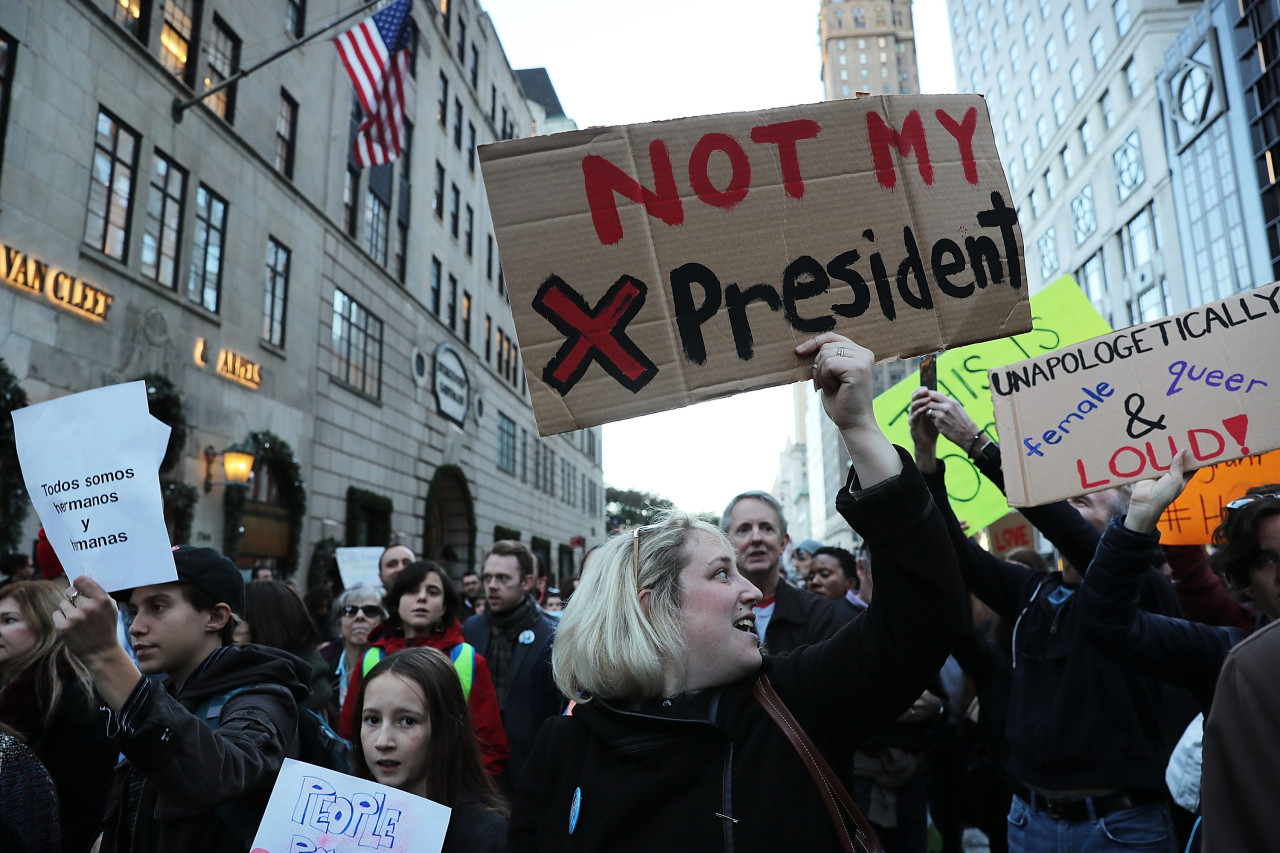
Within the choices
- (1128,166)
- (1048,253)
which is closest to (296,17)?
(1128,166)

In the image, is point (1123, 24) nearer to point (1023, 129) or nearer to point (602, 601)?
point (1023, 129)

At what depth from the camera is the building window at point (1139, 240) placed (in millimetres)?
33812

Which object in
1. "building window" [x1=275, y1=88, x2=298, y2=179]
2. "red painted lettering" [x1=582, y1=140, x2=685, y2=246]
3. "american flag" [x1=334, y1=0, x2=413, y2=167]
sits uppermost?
"building window" [x1=275, y1=88, x2=298, y2=179]

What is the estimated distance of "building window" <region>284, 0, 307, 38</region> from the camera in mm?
16547

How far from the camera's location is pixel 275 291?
15492 millimetres

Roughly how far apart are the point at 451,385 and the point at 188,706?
2164 centimetres

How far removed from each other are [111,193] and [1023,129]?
47.5 meters

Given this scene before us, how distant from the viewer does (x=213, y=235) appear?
13.8 metres

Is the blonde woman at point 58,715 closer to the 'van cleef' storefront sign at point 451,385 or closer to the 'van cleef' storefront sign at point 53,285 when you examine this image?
the 'van cleef' storefront sign at point 53,285

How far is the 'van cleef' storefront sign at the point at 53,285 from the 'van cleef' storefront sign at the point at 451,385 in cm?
1169

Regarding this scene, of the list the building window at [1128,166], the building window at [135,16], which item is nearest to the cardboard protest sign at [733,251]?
the building window at [135,16]

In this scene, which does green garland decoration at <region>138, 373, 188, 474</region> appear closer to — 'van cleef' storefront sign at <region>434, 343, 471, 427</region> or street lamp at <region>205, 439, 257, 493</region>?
street lamp at <region>205, 439, 257, 493</region>

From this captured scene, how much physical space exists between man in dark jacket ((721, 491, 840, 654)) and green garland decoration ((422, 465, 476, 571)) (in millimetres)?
17249

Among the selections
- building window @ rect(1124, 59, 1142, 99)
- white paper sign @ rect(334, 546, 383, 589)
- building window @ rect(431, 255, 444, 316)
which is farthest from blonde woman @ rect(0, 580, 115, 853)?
building window @ rect(1124, 59, 1142, 99)
